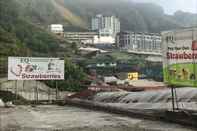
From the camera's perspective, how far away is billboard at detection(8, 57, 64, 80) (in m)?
26.5

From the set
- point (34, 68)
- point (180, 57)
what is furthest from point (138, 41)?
point (180, 57)

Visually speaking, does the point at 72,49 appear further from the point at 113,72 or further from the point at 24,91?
the point at 24,91

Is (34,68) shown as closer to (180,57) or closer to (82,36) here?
(180,57)

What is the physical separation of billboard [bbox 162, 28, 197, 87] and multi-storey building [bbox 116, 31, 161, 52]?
10628cm

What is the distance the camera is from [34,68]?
89.0ft

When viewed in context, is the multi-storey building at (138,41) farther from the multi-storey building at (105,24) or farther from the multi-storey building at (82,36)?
the multi-storey building at (105,24)

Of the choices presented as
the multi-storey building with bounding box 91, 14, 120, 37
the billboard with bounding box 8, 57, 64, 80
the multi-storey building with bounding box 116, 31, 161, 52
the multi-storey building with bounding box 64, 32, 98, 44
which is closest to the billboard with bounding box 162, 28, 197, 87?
the billboard with bounding box 8, 57, 64, 80

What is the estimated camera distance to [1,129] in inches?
422

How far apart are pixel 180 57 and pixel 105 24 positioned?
156m

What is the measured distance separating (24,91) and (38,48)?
162 feet

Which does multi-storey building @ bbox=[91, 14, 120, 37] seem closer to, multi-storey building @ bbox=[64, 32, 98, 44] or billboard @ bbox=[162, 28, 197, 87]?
multi-storey building @ bbox=[64, 32, 98, 44]

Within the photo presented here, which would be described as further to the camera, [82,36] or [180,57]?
[82,36]

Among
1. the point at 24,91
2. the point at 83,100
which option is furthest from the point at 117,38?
the point at 83,100

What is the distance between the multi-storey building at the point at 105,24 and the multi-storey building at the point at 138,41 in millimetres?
24926
